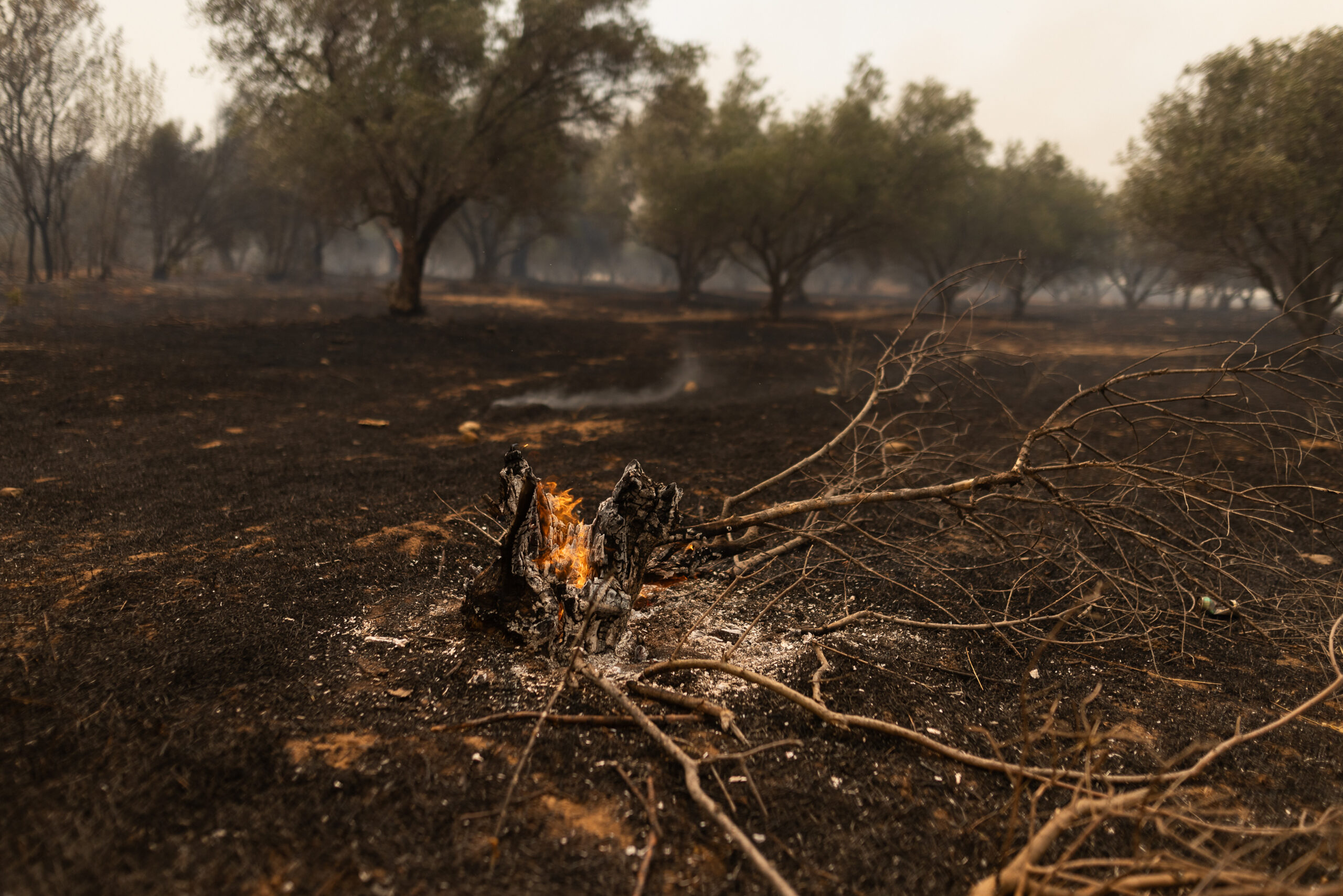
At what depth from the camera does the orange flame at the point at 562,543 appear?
3.17 meters

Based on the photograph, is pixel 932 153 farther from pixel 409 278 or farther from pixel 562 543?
pixel 562 543

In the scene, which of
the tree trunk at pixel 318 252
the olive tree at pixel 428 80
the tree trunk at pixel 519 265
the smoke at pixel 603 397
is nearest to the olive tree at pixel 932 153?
the olive tree at pixel 428 80

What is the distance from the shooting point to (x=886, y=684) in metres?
2.94

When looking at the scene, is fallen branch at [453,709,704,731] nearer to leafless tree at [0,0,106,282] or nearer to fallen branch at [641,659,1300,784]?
fallen branch at [641,659,1300,784]

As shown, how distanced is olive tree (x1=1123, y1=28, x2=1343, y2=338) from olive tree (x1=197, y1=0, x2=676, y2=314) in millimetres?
12499

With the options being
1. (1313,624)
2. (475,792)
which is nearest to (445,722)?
(475,792)

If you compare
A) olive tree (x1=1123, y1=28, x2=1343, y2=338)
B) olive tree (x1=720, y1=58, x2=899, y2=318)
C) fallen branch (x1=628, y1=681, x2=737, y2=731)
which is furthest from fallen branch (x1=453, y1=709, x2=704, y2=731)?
olive tree (x1=720, y1=58, x2=899, y2=318)

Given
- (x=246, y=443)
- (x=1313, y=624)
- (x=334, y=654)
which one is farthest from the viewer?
(x=246, y=443)

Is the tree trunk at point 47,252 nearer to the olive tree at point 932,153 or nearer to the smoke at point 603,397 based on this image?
the smoke at point 603,397

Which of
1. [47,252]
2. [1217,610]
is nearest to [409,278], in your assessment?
[47,252]

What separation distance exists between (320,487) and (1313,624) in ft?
23.7

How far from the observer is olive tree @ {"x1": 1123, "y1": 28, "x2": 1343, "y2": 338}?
12109mm

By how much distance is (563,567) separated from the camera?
3.22 m

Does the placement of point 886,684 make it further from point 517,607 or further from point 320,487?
point 320,487
